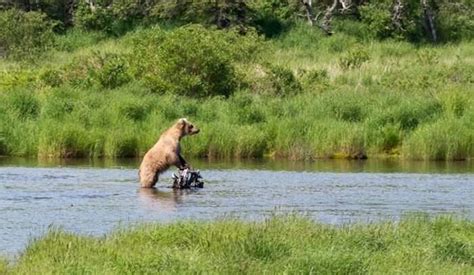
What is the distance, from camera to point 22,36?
146 feet

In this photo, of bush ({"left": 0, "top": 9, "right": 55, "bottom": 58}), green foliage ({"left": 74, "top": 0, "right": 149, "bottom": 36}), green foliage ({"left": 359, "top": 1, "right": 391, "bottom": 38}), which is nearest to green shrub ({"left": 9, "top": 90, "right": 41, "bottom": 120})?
bush ({"left": 0, "top": 9, "right": 55, "bottom": 58})

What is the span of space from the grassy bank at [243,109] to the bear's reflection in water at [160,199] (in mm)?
8631

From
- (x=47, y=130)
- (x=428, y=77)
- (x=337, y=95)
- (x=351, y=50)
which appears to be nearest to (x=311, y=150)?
(x=337, y=95)

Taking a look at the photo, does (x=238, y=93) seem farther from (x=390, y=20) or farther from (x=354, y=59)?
(x=390, y=20)

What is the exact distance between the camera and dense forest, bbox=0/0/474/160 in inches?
1219

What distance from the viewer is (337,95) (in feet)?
115

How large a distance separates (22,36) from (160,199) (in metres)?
25.0

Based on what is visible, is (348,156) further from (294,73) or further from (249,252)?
(249,252)

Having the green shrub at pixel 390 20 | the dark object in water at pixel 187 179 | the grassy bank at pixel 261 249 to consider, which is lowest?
the grassy bank at pixel 261 249

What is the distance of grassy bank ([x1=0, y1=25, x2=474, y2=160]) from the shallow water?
5.30 ft

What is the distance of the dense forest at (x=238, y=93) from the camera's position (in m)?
31.0

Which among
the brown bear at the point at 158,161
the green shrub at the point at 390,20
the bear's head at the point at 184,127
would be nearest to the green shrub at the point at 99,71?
the bear's head at the point at 184,127

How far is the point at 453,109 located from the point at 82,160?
33.3ft

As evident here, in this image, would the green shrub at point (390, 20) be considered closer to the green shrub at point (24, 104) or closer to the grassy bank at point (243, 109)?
the grassy bank at point (243, 109)
